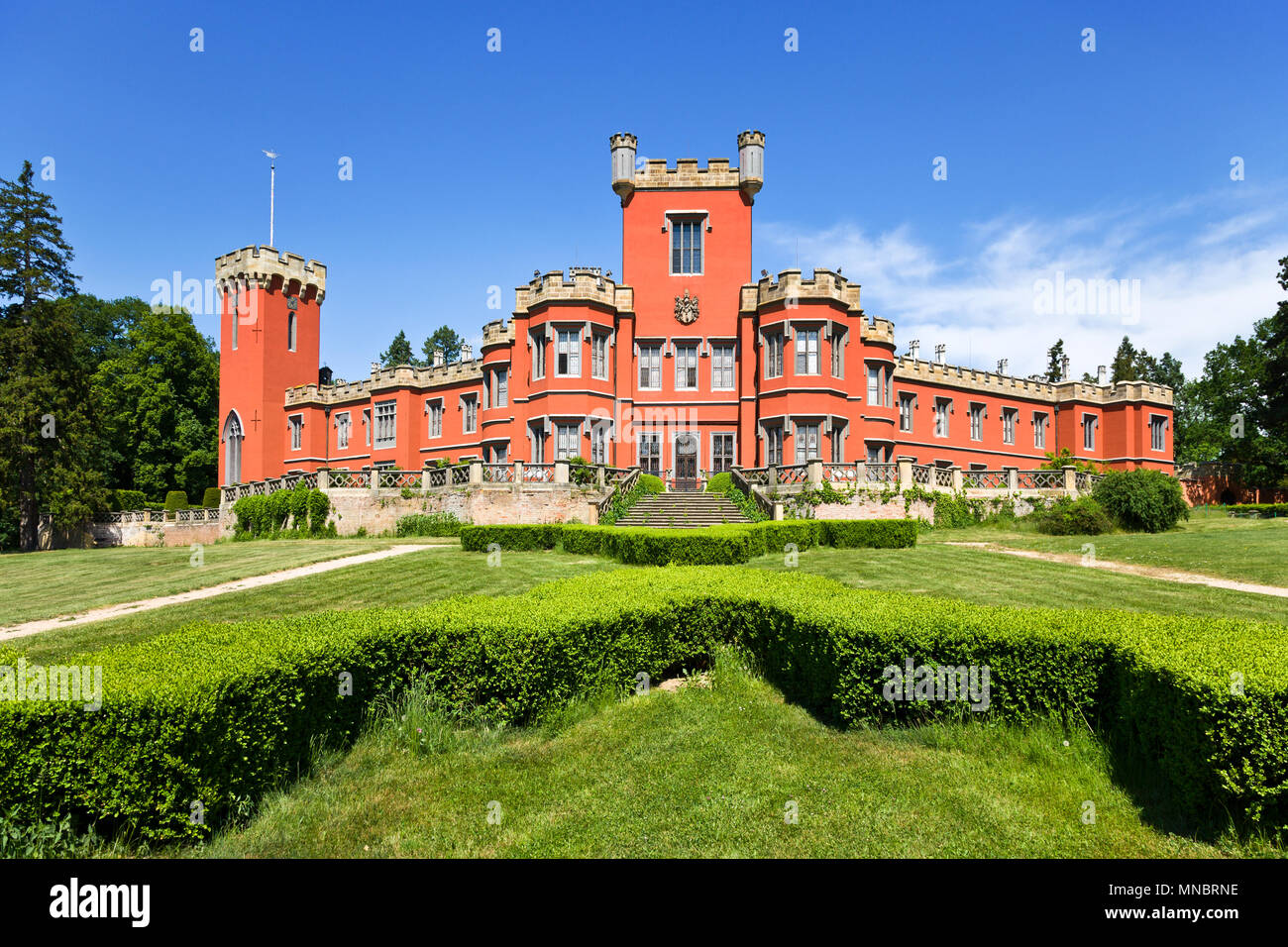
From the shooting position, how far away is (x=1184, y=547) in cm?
1739

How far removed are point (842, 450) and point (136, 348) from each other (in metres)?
48.9

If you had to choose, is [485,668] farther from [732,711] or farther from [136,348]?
[136,348]

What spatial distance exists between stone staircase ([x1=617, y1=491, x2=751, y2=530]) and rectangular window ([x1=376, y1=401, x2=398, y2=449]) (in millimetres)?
20472

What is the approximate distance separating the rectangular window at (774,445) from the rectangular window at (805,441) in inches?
29.7

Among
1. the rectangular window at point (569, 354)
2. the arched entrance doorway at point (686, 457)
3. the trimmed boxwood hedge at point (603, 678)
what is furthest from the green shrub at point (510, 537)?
the arched entrance doorway at point (686, 457)

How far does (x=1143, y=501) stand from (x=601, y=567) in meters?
20.8

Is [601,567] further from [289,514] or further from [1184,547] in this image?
[289,514]

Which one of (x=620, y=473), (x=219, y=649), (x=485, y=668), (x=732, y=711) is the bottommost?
(x=732, y=711)

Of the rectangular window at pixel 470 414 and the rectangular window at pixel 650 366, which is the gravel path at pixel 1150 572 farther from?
the rectangular window at pixel 470 414

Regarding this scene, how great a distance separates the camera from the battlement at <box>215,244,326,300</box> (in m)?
40.7

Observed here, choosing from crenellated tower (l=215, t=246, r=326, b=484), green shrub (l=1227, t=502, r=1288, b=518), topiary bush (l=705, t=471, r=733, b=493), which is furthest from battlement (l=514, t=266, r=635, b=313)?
green shrub (l=1227, t=502, r=1288, b=518)

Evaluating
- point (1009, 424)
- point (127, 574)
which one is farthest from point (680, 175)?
point (127, 574)
